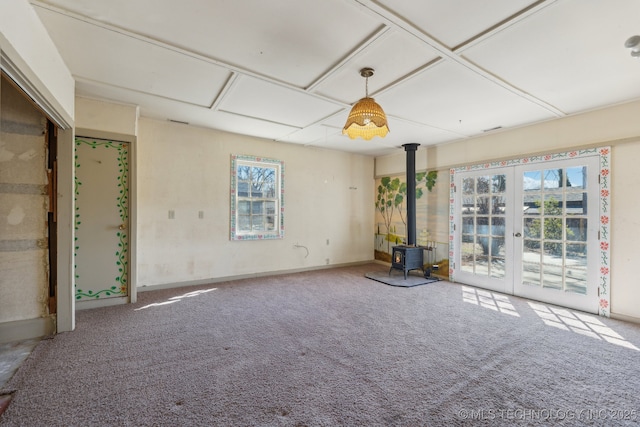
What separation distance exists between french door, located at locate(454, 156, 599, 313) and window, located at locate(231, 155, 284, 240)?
323cm

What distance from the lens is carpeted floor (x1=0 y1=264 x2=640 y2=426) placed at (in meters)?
1.69

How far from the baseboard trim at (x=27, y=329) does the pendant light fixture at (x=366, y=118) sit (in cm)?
340

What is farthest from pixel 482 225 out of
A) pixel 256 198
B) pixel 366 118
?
pixel 256 198

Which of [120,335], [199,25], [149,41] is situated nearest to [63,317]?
[120,335]

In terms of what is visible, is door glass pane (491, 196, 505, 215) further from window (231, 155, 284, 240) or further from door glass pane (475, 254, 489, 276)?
window (231, 155, 284, 240)

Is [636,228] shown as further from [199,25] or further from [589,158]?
[199,25]

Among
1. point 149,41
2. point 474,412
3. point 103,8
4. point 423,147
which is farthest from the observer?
point 423,147

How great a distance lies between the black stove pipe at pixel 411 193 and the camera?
518 centimetres

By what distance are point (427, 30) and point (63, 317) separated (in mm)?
4079

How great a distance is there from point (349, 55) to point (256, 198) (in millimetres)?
3321

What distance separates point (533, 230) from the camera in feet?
13.1

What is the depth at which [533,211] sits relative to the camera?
4004 mm

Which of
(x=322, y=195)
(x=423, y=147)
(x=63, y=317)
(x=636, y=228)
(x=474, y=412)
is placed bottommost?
(x=474, y=412)

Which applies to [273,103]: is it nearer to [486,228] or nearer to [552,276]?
[486,228]
